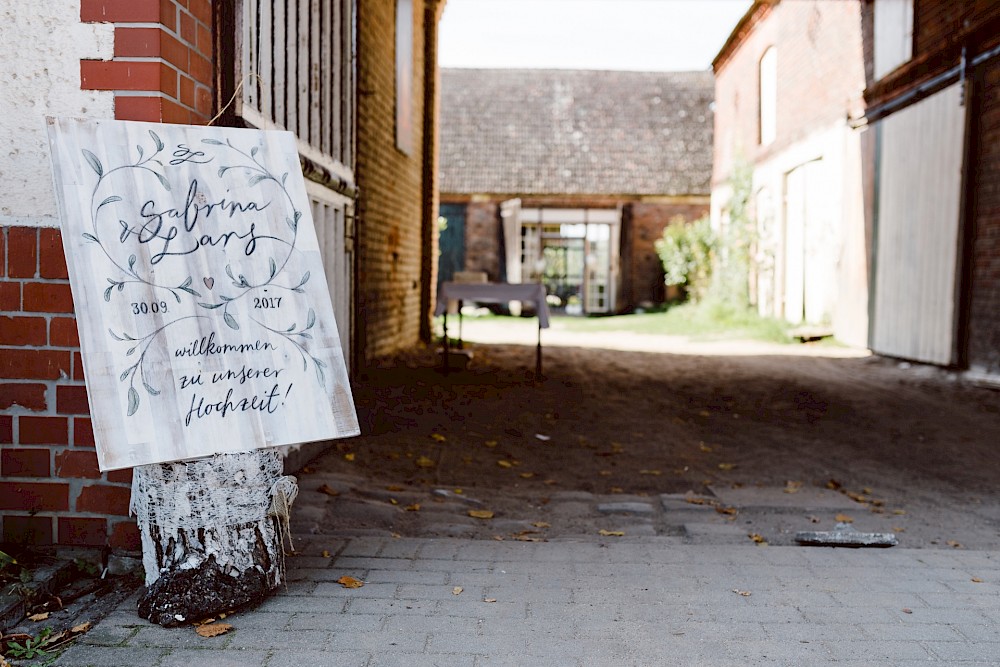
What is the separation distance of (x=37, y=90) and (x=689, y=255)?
1565cm

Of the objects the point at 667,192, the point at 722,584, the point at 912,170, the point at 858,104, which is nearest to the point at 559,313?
the point at 667,192

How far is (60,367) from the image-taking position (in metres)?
2.71

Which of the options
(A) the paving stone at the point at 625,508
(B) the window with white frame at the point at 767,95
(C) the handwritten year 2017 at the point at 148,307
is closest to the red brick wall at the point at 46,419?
(C) the handwritten year 2017 at the point at 148,307

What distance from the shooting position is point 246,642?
228cm

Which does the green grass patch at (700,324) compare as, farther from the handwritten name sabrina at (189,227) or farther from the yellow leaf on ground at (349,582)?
the handwritten name sabrina at (189,227)

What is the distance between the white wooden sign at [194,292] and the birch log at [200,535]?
114 mm

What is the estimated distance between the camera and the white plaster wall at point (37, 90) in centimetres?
263

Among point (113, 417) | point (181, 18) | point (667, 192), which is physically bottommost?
point (113, 417)

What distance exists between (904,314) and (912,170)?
63.2 inches

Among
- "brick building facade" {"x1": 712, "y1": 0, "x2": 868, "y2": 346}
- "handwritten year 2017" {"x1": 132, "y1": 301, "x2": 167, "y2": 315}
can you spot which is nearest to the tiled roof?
"brick building facade" {"x1": 712, "y1": 0, "x2": 868, "y2": 346}

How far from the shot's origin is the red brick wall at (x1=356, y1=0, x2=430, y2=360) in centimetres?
772

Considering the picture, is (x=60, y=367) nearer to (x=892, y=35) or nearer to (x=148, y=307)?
(x=148, y=307)

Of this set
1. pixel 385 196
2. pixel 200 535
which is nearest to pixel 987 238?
pixel 385 196

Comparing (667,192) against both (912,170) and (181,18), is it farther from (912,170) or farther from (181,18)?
(181,18)
